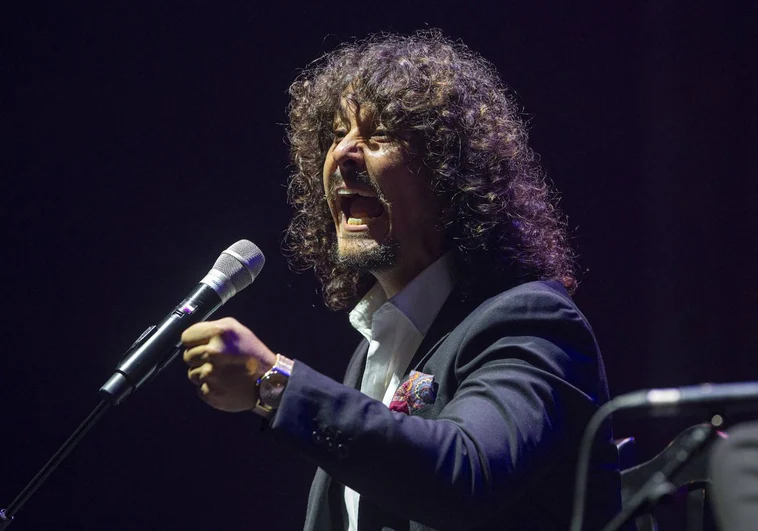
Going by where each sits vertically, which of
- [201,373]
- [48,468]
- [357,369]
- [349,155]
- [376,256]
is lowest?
[357,369]

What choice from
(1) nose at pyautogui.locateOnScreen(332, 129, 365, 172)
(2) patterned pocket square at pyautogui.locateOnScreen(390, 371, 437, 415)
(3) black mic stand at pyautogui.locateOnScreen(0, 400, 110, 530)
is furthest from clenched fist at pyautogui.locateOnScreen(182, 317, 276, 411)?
(1) nose at pyautogui.locateOnScreen(332, 129, 365, 172)

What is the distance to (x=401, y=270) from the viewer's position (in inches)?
88.7

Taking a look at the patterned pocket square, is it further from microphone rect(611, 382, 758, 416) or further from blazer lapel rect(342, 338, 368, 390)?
microphone rect(611, 382, 758, 416)

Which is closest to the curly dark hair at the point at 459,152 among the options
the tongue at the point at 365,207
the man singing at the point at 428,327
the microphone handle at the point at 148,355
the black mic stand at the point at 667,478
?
the man singing at the point at 428,327

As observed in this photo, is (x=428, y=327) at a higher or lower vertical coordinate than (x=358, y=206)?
lower

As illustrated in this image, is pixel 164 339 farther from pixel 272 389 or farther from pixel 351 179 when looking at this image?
pixel 351 179

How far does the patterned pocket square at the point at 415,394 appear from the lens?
6.27 ft

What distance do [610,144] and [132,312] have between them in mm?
1807

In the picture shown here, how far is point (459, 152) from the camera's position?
2.34 metres

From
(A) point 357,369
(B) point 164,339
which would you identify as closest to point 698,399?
(B) point 164,339

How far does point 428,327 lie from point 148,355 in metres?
0.74

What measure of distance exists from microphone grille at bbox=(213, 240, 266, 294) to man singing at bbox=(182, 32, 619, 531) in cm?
34

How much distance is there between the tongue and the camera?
7.43 feet

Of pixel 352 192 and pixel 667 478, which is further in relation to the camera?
pixel 352 192
